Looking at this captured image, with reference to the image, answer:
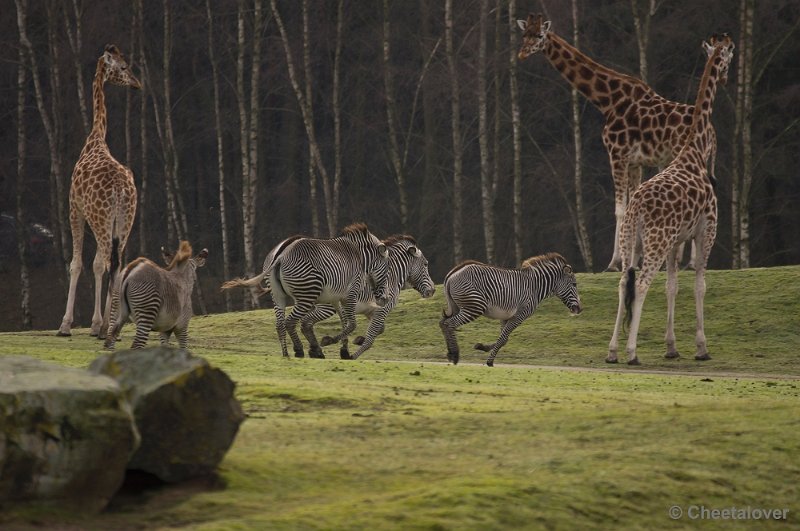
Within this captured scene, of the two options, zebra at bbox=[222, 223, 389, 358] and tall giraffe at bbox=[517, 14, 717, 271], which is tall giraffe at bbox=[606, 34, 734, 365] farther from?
zebra at bbox=[222, 223, 389, 358]

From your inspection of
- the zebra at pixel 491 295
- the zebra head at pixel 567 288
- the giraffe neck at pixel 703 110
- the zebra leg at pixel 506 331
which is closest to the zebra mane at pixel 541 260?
the zebra at pixel 491 295

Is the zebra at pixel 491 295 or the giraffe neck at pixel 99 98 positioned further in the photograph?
the giraffe neck at pixel 99 98

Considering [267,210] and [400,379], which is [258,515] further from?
[267,210]

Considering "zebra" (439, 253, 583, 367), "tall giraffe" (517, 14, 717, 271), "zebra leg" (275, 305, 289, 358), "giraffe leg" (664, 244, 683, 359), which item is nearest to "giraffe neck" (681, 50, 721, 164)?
"tall giraffe" (517, 14, 717, 271)

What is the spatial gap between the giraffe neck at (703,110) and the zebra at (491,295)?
3.79m

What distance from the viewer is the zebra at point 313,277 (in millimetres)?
19609

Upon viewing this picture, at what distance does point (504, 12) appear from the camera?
166 feet

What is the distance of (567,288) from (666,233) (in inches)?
65.4

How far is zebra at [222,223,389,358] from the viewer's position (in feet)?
64.3

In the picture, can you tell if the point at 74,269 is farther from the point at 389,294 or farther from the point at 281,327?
the point at 389,294

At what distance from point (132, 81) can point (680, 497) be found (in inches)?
728

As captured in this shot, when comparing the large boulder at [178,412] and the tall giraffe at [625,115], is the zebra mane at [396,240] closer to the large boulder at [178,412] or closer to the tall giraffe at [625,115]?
the tall giraffe at [625,115]

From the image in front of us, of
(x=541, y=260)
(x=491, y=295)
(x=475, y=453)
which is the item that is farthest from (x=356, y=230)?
(x=475, y=453)

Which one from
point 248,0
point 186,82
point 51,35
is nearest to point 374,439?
point 51,35
